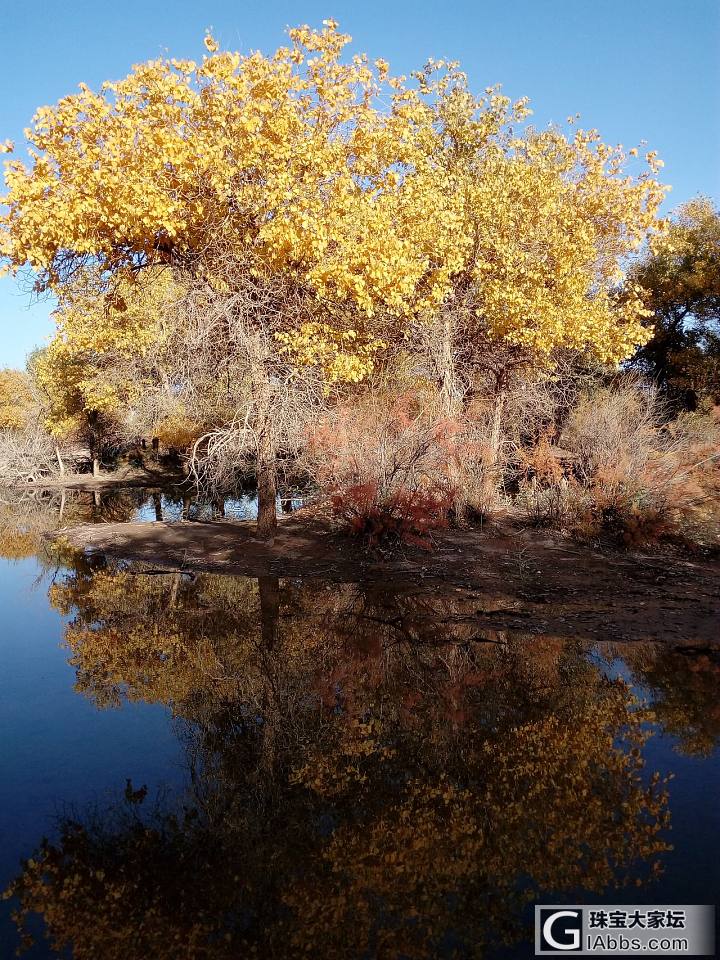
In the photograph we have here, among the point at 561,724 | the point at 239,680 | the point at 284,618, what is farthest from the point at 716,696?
the point at 284,618

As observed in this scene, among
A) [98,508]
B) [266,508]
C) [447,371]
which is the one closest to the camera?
[266,508]

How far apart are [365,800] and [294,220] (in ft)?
30.8

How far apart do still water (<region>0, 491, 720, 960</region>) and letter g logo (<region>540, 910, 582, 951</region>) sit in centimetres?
10


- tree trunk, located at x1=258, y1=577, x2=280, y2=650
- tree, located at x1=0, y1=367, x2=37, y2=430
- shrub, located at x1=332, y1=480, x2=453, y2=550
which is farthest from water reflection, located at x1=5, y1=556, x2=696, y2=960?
tree, located at x1=0, y1=367, x2=37, y2=430

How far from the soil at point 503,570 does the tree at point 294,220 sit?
5.06 ft

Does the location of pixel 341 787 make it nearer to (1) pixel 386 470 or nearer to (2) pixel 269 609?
(2) pixel 269 609

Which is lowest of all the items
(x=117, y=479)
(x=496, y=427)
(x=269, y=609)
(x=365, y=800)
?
(x=365, y=800)

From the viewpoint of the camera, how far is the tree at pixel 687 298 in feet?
87.5

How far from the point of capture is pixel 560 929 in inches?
147

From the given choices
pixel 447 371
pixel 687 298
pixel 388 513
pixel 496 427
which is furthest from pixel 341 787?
pixel 687 298

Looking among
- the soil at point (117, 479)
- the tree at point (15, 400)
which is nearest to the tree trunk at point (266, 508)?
the soil at point (117, 479)

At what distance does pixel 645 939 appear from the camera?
3666mm

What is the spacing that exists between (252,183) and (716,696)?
34.7ft

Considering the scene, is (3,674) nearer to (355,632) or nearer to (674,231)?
(355,632)
